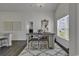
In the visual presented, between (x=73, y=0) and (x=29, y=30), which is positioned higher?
(x=73, y=0)

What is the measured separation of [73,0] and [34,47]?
460 centimetres

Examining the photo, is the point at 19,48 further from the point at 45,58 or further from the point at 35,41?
the point at 45,58

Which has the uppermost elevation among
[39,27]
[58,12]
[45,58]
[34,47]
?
[58,12]

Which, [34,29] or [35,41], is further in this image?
[35,41]

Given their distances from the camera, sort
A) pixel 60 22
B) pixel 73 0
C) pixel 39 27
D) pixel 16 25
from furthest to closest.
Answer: pixel 16 25, pixel 39 27, pixel 60 22, pixel 73 0

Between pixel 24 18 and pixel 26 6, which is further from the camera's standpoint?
pixel 24 18

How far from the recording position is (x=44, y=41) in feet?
17.4

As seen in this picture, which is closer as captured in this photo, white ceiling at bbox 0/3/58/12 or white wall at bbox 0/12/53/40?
white ceiling at bbox 0/3/58/12

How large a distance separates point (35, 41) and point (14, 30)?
103 cm

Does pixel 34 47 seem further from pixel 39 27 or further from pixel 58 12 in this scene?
pixel 58 12

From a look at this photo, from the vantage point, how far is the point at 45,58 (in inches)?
39.2

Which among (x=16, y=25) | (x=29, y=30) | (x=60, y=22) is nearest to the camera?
(x=60, y=22)

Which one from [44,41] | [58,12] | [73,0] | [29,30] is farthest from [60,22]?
[73,0]

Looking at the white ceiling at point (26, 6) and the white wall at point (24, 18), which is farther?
the white wall at point (24, 18)
